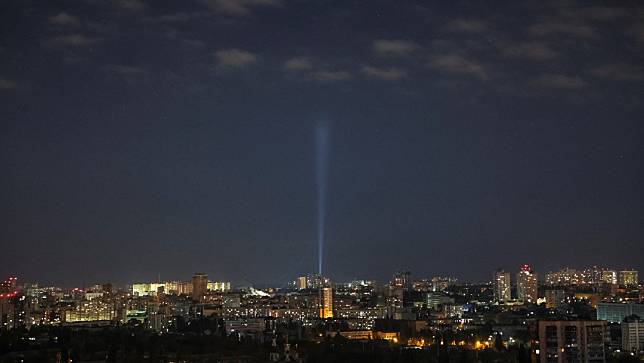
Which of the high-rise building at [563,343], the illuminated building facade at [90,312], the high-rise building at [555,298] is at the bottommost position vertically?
the high-rise building at [563,343]

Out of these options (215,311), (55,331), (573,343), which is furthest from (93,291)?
(573,343)

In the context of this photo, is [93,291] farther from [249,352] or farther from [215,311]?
[249,352]

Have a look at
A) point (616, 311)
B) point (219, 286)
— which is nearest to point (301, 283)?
point (219, 286)

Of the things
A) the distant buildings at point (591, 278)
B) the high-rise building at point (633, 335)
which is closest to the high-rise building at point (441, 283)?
the distant buildings at point (591, 278)

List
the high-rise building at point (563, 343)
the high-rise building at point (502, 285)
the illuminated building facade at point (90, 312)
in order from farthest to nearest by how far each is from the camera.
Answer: the high-rise building at point (502, 285) < the illuminated building facade at point (90, 312) < the high-rise building at point (563, 343)

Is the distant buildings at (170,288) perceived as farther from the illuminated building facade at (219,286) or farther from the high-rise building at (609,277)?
the high-rise building at (609,277)

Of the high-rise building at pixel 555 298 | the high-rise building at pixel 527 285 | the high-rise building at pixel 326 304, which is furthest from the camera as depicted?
the high-rise building at pixel 527 285

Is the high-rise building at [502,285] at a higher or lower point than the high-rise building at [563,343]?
higher

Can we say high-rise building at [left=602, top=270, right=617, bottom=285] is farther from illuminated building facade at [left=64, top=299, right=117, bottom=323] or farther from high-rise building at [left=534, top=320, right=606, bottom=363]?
high-rise building at [left=534, top=320, right=606, bottom=363]
